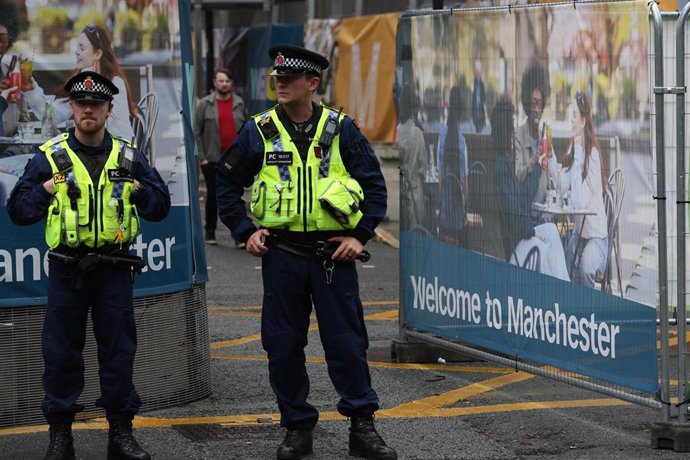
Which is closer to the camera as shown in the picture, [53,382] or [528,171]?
[53,382]

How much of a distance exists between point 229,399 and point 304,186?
196 cm

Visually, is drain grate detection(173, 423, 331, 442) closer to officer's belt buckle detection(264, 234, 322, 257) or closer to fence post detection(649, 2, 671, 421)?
officer's belt buckle detection(264, 234, 322, 257)

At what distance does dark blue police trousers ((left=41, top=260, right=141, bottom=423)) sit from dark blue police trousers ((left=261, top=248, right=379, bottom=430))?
678 millimetres

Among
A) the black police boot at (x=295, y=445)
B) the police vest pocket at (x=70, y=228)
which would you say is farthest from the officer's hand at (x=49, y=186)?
the black police boot at (x=295, y=445)

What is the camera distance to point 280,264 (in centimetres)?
665

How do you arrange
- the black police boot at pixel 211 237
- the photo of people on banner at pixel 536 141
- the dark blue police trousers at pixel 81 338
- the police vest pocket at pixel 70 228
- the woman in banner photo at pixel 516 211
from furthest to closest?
the black police boot at pixel 211 237
the woman in banner photo at pixel 516 211
the photo of people on banner at pixel 536 141
the dark blue police trousers at pixel 81 338
the police vest pocket at pixel 70 228

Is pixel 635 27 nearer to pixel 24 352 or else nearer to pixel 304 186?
pixel 304 186

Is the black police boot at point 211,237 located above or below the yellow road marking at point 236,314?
above

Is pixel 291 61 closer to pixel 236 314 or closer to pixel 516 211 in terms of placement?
pixel 516 211

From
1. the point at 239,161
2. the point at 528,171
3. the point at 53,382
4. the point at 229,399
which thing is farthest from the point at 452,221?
the point at 53,382

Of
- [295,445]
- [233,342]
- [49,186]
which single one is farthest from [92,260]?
[233,342]

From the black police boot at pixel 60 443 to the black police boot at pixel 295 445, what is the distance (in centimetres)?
97

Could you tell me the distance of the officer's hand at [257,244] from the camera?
6.55 meters

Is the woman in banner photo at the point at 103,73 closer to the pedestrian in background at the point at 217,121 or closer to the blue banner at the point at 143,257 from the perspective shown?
the blue banner at the point at 143,257
